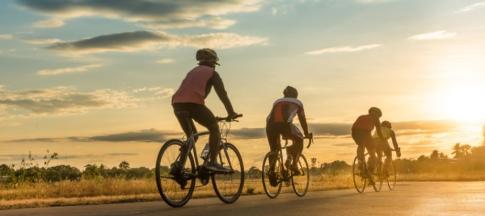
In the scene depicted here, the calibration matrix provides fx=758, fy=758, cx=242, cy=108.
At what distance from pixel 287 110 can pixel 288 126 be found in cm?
33

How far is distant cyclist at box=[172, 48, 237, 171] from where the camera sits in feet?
37.2

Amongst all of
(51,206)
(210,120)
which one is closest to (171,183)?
(210,120)

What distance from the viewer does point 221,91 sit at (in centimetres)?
1153

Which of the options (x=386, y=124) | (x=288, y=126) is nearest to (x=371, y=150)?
(x=386, y=124)

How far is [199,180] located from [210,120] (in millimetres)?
942

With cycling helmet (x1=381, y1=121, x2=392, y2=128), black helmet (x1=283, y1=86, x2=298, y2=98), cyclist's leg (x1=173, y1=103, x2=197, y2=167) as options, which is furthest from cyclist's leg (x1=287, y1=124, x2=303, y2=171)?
cycling helmet (x1=381, y1=121, x2=392, y2=128)

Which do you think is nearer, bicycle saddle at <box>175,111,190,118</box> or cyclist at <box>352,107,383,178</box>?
bicycle saddle at <box>175,111,190,118</box>

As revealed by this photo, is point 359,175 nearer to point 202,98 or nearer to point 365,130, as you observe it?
point 365,130

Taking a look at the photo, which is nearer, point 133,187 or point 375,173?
point 375,173

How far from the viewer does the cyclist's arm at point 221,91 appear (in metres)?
11.5

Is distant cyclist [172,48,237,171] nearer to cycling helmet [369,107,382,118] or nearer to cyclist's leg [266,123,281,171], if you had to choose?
cyclist's leg [266,123,281,171]

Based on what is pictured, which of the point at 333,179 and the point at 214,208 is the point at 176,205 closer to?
the point at 214,208

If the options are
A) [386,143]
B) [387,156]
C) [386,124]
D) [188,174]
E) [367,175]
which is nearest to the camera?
[188,174]

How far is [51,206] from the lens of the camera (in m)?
12.8
